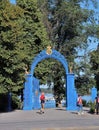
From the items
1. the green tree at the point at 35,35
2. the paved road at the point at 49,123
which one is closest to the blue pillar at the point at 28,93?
the green tree at the point at 35,35

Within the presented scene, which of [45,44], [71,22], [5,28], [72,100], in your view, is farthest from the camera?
[71,22]

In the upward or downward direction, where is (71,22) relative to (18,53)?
upward

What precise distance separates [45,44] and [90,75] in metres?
15.2

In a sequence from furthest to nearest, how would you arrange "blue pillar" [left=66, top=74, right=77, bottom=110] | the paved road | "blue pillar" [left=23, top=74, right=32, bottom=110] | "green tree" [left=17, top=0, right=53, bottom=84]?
"green tree" [left=17, top=0, right=53, bottom=84] < "blue pillar" [left=66, top=74, right=77, bottom=110] < "blue pillar" [left=23, top=74, right=32, bottom=110] < the paved road

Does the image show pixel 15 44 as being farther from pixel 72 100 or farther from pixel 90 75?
pixel 90 75

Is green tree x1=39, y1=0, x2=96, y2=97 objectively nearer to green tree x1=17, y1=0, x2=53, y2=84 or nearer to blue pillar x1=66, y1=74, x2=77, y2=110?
green tree x1=17, y1=0, x2=53, y2=84

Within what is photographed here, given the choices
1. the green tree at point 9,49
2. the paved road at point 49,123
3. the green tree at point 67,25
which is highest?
the green tree at point 67,25

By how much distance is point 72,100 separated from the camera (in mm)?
42875

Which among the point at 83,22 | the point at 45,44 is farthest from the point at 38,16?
the point at 83,22

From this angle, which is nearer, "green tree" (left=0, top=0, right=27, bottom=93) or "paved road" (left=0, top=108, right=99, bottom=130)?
"paved road" (left=0, top=108, right=99, bottom=130)

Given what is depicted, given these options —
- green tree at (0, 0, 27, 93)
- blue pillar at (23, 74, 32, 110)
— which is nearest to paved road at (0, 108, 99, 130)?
green tree at (0, 0, 27, 93)

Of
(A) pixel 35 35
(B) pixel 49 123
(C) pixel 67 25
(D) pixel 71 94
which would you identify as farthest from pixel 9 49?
(C) pixel 67 25

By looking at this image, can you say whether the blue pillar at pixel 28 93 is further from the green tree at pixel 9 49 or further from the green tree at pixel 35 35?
the green tree at pixel 35 35

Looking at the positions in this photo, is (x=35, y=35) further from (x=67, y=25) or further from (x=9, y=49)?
(x=9, y=49)
